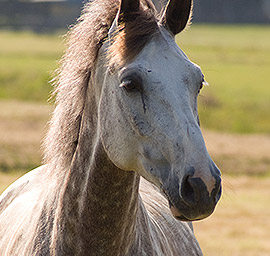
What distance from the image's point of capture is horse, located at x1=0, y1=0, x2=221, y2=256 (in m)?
2.78

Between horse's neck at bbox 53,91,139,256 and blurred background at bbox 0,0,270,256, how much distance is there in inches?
20.7

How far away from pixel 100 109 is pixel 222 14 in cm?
6316

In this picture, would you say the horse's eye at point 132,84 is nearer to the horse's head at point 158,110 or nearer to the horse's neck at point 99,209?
the horse's head at point 158,110

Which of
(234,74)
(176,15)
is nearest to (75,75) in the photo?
(176,15)

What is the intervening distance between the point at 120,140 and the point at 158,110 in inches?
10.4

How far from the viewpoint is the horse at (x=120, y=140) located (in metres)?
2.78

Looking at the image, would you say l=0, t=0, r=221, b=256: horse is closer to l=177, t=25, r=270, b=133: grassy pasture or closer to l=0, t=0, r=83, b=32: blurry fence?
l=177, t=25, r=270, b=133: grassy pasture

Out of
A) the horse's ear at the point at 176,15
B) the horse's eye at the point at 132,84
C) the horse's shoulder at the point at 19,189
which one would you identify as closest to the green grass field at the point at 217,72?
the horse's shoulder at the point at 19,189

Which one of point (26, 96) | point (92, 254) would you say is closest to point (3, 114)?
point (26, 96)

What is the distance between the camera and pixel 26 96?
23.2 metres

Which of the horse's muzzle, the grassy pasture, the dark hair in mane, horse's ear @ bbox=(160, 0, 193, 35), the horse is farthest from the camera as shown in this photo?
the grassy pasture

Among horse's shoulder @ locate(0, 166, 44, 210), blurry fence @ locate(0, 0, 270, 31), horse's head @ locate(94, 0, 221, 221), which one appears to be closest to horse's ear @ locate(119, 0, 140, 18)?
horse's head @ locate(94, 0, 221, 221)

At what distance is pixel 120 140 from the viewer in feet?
9.84

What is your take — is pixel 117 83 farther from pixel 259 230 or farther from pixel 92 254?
pixel 259 230
